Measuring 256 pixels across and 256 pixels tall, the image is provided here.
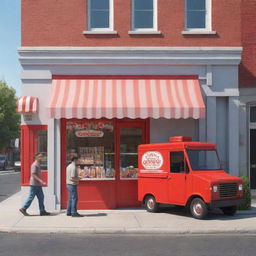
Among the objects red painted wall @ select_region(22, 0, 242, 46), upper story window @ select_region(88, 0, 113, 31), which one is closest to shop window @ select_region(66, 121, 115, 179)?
red painted wall @ select_region(22, 0, 242, 46)

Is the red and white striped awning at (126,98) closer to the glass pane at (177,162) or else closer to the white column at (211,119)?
the white column at (211,119)

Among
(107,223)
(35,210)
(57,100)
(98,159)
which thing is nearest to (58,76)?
(57,100)

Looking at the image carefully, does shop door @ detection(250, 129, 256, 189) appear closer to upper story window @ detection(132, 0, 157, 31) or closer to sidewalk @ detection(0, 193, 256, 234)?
sidewalk @ detection(0, 193, 256, 234)

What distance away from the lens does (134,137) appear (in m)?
13.1

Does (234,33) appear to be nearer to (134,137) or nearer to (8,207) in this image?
(134,137)

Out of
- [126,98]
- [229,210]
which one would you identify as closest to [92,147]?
[126,98]

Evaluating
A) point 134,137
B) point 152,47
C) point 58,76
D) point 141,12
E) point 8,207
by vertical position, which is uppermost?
point 141,12

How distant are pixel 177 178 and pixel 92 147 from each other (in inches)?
119

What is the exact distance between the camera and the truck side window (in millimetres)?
11117

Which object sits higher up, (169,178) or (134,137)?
(134,137)

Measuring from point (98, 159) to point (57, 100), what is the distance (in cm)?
224

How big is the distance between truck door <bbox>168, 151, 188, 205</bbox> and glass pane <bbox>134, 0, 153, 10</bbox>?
15.9 feet

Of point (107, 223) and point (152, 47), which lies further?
point (152, 47)

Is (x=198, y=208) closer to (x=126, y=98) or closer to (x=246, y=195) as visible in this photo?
(x=246, y=195)
